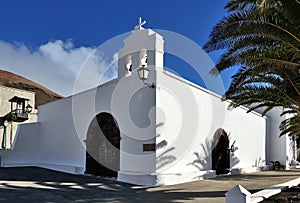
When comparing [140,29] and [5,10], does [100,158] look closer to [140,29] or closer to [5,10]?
[140,29]

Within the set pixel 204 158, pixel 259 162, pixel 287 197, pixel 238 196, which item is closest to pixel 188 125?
pixel 204 158

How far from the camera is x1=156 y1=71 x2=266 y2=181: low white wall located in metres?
11.6

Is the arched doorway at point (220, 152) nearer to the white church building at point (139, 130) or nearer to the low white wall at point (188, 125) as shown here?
the white church building at point (139, 130)

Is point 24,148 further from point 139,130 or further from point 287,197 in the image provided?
point 287,197

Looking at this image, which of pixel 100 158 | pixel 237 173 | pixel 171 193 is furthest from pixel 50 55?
pixel 171 193

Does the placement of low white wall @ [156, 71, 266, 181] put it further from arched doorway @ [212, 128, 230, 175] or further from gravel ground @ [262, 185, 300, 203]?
gravel ground @ [262, 185, 300, 203]

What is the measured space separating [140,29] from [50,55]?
15323 mm

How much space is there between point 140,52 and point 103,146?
4.45m

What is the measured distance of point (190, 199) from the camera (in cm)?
856

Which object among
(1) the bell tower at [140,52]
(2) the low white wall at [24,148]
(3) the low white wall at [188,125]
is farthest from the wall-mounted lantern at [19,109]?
(3) the low white wall at [188,125]

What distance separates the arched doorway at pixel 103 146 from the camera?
493 inches

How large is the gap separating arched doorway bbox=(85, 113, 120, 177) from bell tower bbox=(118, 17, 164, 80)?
2152 mm

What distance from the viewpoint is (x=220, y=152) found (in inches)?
616

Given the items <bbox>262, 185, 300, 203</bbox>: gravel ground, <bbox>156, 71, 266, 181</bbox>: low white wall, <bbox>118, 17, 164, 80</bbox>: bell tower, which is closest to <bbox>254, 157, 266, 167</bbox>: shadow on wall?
<bbox>156, 71, 266, 181</bbox>: low white wall
